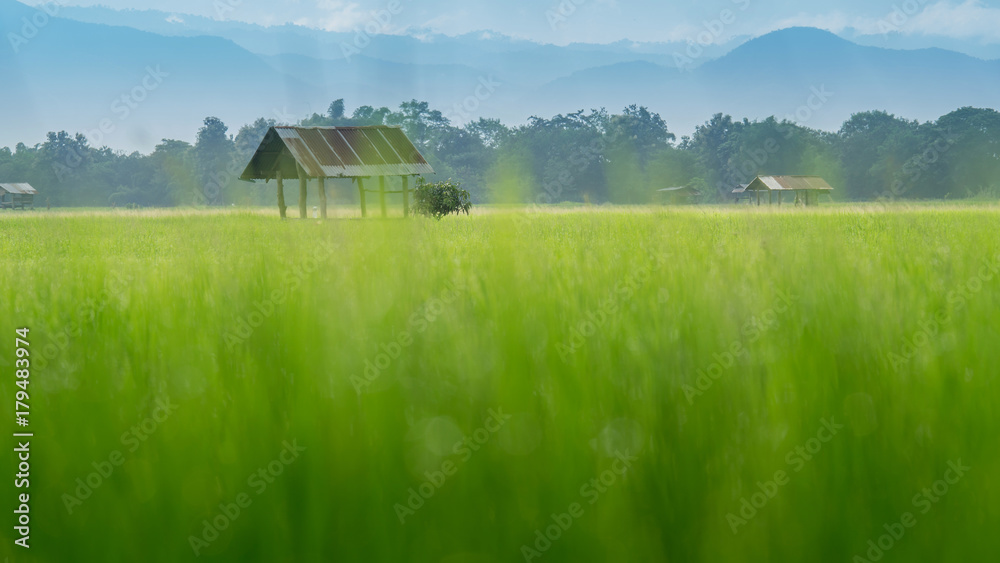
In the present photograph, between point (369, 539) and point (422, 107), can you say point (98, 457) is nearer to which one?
point (369, 539)

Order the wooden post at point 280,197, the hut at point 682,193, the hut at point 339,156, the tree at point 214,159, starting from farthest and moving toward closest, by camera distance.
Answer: the tree at point 214,159 < the hut at point 682,193 < the wooden post at point 280,197 < the hut at point 339,156

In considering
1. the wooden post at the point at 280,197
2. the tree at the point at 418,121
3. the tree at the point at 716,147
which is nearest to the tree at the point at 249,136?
the tree at the point at 418,121

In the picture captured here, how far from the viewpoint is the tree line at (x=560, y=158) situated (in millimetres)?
89812

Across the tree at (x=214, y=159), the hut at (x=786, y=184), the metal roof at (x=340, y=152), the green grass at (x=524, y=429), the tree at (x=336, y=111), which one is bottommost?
the green grass at (x=524, y=429)

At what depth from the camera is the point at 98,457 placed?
2117 mm

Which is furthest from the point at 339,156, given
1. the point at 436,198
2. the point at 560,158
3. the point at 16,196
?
the point at 16,196

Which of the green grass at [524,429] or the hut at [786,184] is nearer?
the green grass at [524,429]

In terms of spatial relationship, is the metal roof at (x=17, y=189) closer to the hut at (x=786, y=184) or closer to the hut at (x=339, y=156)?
the hut at (x=339, y=156)

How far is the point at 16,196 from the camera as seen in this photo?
82.3 metres

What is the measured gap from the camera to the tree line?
89.8 metres

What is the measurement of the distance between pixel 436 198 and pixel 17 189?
70570 mm

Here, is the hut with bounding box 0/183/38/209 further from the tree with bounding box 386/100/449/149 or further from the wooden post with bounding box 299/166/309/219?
the wooden post with bounding box 299/166/309/219

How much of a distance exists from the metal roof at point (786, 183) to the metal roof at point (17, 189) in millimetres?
75576

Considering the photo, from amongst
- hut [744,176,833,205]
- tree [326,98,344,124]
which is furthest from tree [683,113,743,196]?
tree [326,98,344,124]
